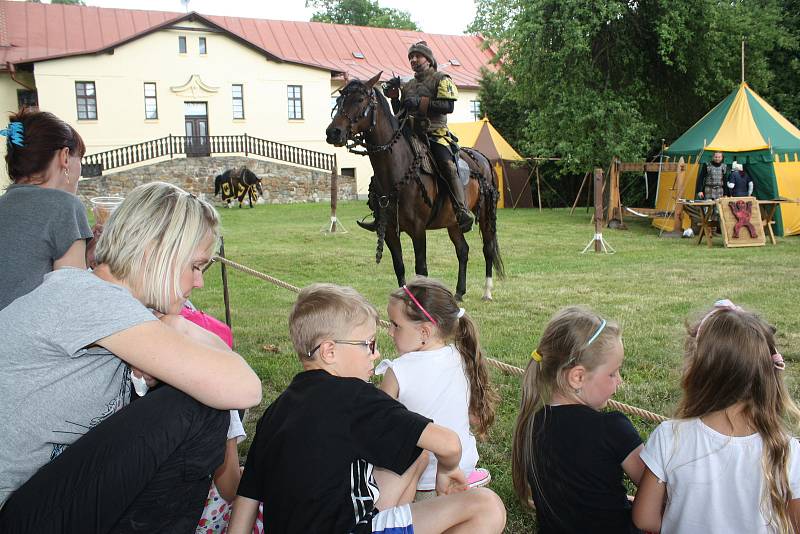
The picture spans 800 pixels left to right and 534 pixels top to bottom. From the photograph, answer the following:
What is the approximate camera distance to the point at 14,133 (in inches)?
138

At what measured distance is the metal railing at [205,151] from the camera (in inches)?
1329

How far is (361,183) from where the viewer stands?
131 feet

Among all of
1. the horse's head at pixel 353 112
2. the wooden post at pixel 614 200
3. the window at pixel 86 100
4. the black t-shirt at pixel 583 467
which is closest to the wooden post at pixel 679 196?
the wooden post at pixel 614 200

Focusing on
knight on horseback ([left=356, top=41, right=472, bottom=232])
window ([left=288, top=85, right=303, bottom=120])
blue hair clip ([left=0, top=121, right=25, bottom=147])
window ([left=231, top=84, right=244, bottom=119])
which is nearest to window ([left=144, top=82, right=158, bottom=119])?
window ([left=231, top=84, right=244, bottom=119])

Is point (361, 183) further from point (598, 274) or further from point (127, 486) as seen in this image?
point (127, 486)

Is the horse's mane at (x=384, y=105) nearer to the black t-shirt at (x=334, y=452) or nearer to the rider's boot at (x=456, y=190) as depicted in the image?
the rider's boot at (x=456, y=190)

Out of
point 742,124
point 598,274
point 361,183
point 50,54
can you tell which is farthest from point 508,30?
point 50,54

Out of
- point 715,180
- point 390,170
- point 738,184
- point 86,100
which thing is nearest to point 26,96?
point 86,100

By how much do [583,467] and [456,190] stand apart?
6.30 meters

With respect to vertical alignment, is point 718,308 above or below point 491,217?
above

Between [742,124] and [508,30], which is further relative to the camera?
[508,30]

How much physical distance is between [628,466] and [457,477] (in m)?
0.64

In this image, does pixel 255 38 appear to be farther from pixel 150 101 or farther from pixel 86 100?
pixel 86 100

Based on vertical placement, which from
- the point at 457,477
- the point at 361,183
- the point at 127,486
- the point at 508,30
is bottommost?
the point at 361,183
